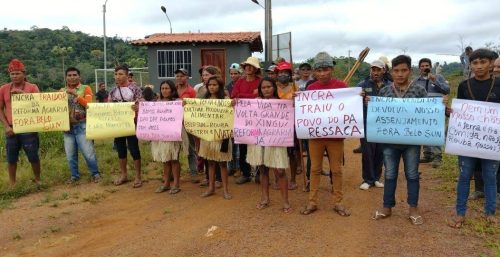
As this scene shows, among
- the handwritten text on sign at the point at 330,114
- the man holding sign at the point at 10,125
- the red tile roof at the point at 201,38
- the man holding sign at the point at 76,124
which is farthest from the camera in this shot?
the red tile roof at the point at 201,38

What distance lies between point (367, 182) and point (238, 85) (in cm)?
247

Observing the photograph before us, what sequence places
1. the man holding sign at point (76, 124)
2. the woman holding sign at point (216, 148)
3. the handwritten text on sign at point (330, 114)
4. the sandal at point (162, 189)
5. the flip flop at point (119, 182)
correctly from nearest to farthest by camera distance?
the handwritten text on sign at point (330, 114) → the woman holding sign at point (216, 148) → the sandal at point (162, 189) → the man holding sign at point (76, 124) → the flip flop at point (119, 182)

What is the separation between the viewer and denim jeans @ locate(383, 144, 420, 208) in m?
4.78

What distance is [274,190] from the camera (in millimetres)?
6449

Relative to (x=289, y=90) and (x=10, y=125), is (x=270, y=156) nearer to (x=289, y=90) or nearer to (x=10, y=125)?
(x=289, y=90)

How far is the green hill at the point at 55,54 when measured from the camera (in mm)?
34428

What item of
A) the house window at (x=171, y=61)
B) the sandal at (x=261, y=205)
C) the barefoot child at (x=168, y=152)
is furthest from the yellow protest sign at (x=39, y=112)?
the house window at (x=171, y=61)

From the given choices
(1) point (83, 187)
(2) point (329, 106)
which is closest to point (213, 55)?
(1) point (83, 187)

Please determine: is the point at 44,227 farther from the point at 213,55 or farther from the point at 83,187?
the point at 213,55

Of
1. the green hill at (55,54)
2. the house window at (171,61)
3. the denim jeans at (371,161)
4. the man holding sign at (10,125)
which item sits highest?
the green hill at (55,54)

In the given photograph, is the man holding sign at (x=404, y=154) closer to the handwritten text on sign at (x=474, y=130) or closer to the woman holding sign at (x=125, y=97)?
the handwritten text on sign at (x=474, y=130)

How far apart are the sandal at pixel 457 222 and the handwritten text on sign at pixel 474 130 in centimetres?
73

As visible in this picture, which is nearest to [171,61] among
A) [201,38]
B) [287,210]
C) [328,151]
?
[201,38]

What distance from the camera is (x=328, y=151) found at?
5.15m
